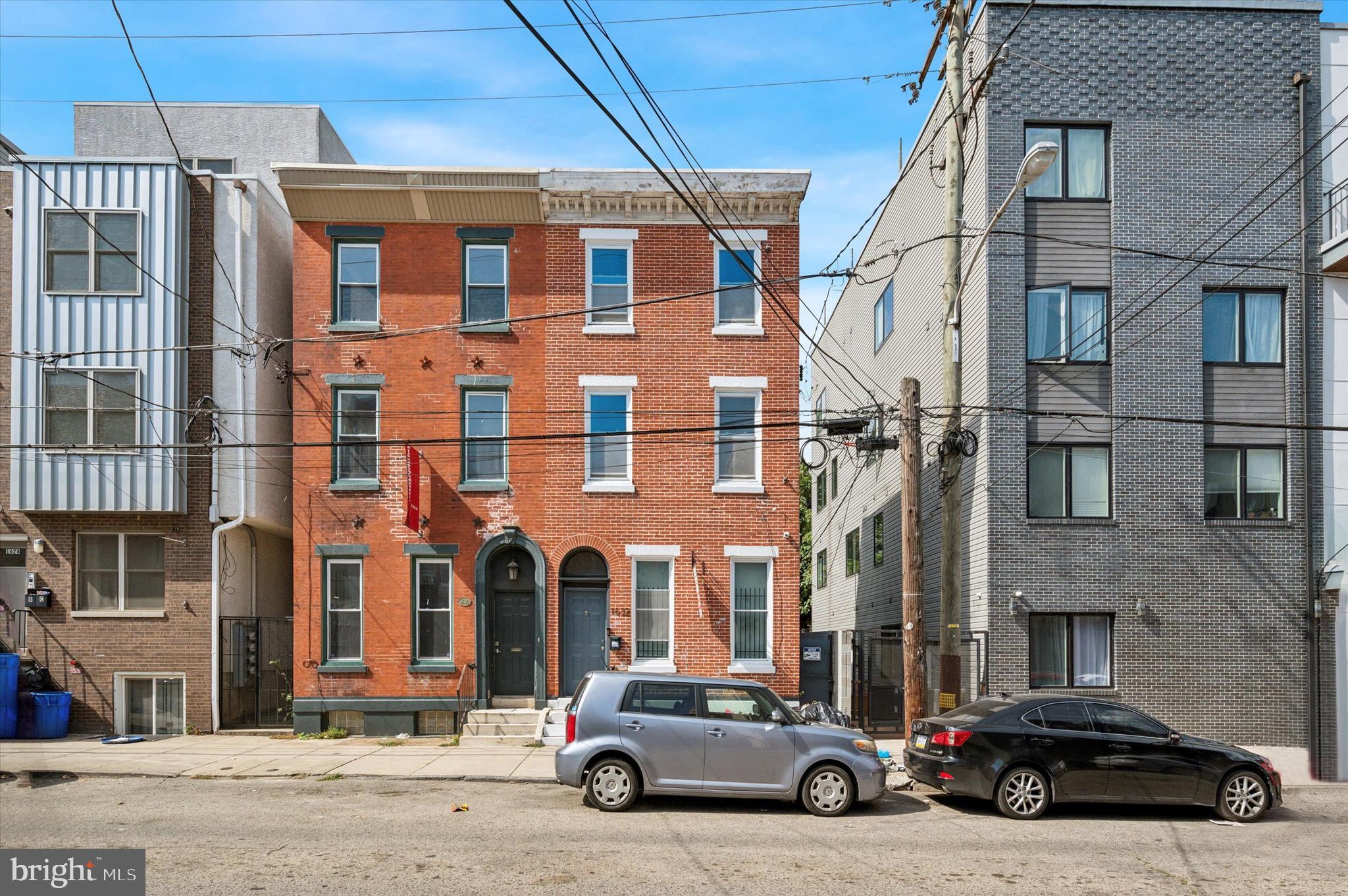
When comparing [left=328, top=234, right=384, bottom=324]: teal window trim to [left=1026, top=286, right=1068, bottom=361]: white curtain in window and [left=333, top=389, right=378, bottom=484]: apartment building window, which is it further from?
[left=1026, top=286, right=1068, bottom=361]: white curtain in window

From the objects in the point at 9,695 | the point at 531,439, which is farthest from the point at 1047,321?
the point at 9,695

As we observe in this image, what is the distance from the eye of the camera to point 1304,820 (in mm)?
13734

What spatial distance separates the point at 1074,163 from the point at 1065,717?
36.1ft

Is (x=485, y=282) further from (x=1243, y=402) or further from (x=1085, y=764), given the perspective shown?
(x=1243, y=402)

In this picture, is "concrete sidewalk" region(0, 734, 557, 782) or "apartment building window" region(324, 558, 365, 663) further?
"apartment building window" region(324, 558, 365, 663)

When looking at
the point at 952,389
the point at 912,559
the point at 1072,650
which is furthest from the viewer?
the point at 1072,650

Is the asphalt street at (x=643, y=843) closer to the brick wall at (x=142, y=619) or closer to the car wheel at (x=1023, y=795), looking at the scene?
the car wheel at (x=1023, y=795)

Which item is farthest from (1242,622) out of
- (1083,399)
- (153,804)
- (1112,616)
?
(153,804)

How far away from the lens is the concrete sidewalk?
16.0 meters

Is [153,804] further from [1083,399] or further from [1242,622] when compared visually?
[1242,622]

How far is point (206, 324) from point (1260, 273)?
1896 centimetres

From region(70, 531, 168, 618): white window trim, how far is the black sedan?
14437 mm

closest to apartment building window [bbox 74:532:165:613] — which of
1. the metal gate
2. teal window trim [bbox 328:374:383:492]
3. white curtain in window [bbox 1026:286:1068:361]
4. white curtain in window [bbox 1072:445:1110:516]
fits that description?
the metal gate

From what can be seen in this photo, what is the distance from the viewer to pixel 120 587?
21.0 m
